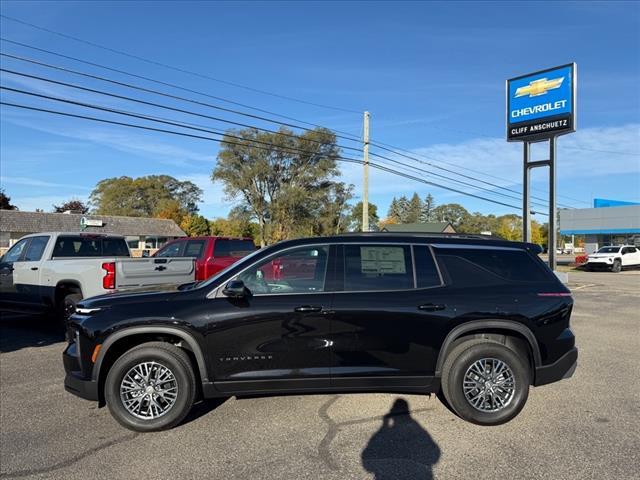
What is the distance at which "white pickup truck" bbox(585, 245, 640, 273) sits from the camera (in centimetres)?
3128

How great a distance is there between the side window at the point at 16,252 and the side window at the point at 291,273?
734cm

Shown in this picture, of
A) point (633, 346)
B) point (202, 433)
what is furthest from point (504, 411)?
point (633, 346)

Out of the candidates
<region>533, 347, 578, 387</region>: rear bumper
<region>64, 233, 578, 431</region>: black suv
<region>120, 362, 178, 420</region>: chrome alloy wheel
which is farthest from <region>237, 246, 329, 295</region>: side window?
<region>533, 347, 578, 387</region>: rear bumper

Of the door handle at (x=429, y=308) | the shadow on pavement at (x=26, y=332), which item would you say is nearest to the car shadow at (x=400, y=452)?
the door handle at (x=429, y=308)

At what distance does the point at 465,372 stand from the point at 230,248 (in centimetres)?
723

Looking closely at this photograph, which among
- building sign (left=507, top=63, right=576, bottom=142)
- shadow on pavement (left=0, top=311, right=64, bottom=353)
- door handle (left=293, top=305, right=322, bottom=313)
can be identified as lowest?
shadow on pavement (left=0, top=311, right=64, bottom=353)

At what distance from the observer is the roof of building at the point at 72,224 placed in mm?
56188

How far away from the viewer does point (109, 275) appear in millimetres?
7645

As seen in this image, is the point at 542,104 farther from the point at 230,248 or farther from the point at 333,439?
the point at 333,439

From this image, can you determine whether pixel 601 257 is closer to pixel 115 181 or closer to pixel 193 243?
pixel 193 243

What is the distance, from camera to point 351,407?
5098 millimetres

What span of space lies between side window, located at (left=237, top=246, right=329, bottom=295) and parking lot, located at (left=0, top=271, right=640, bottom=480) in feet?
4.32

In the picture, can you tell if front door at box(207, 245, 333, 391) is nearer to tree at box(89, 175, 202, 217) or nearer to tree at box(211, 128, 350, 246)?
tree at box(211, 128, 350, 246)

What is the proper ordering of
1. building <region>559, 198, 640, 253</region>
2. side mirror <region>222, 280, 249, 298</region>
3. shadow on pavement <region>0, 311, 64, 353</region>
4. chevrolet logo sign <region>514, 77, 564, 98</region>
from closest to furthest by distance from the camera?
1. side mirror <region>222, 280, 249, 298</region>
2. shadow on pavement <region>0, 311, 64, 353</region>
3. chevrolet logo sign <region>514, 77, 564, 98</region>
4. building <region>559, 198, 640, 253</region>
